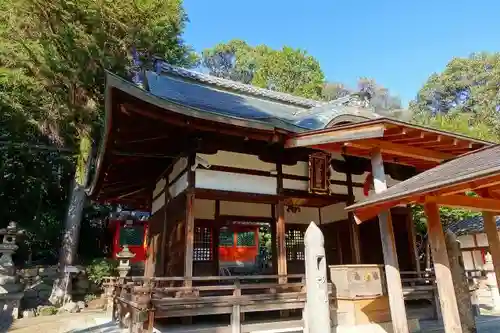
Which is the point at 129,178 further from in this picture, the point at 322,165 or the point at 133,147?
the point at 322,165

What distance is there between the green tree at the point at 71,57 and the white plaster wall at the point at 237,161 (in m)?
7.61

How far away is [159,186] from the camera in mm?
10984

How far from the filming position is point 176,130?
745 cm

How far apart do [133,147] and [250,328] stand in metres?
4.83

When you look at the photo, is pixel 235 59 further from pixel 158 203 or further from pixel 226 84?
pixel 158 203

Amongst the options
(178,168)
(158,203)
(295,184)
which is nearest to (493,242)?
(295,184)

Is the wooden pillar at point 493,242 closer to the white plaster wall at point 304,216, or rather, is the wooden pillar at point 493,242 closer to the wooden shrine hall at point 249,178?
the wooden shrine hall at point 249,178

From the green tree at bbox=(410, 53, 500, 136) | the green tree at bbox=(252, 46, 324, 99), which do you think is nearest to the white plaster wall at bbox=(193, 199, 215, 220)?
the green tree at bbox=(252, 46, 324, 99)

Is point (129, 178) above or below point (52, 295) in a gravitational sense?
above

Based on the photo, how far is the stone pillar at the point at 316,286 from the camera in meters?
4.96

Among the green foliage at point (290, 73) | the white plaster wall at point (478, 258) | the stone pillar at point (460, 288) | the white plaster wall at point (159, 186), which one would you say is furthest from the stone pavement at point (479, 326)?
the green foliage at point (290, 73)

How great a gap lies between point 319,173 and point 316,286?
3.97 m

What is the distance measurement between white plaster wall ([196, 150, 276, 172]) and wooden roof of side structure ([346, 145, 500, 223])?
3031 mm

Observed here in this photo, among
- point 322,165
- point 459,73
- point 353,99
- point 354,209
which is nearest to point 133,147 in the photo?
point 322,165
